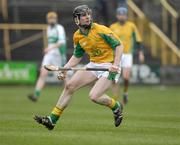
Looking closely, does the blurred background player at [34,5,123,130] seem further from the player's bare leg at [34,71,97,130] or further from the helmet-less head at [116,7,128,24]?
the helmet-less head at [116,7,128,24]

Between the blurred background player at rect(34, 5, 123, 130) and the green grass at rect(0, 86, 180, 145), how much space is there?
36 centimetres

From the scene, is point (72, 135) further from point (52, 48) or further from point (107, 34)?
point (52, 48)

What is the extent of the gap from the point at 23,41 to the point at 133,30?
11.8 metres

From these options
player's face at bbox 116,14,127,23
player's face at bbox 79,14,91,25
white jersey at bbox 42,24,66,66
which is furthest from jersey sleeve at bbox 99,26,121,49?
white jersey at bbox 42,24,66,66

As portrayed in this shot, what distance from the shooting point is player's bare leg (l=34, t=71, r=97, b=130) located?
495 inches

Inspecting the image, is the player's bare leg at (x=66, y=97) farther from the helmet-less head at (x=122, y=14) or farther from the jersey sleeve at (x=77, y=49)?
the helmet-less head at (x=122, y=14)

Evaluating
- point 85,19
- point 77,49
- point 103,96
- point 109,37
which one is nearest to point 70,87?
point 103,96

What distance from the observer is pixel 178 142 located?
35.4 feet

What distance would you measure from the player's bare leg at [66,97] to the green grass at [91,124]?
167 millimetres

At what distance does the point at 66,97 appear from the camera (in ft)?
41.8

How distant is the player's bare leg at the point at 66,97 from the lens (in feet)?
41.2

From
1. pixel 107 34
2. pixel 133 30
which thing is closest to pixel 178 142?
pixel 107 34

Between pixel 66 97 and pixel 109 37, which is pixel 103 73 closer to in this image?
pixel 109 37

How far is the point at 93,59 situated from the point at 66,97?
2.83 feet
